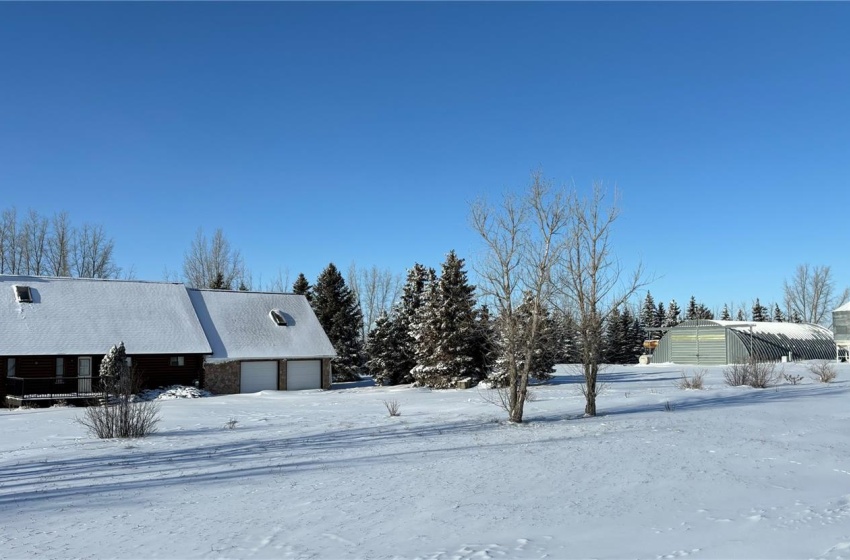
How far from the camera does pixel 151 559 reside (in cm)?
704

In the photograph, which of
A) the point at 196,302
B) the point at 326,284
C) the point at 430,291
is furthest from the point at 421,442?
the point at 326,284

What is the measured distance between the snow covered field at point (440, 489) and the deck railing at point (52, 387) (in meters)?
11.5

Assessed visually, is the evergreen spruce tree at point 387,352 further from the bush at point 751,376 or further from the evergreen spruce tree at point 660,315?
the evergreen spruce tree at point 660,315

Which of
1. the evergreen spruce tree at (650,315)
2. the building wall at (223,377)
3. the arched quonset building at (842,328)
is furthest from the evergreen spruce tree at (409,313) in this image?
the evergreen spruce tree at (650,315)

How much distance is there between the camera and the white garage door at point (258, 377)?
119ft

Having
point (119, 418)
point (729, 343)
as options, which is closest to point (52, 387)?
point (119, 418)

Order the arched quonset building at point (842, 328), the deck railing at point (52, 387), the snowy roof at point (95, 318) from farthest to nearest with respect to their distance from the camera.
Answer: the arched quonset building at point (842, 328)
the snowy roof at point (95, 318)
the deck railing at point (52, 387)

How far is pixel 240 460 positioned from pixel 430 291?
83.2 ft

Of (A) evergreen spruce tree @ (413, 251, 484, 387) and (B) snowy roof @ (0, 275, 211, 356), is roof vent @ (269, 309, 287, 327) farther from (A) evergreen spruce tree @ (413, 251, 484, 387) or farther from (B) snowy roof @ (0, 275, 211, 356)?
(A) evergreen spruce tree @ (413, 251, 484, 387)

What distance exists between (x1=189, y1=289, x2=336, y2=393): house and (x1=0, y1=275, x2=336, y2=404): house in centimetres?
6

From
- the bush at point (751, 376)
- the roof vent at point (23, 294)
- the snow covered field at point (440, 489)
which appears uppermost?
the roof vent at point (23, 294)

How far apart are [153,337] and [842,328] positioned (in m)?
54.9

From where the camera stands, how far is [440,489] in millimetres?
10188

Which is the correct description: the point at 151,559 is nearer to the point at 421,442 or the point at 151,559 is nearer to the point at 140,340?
the point at 421,442
